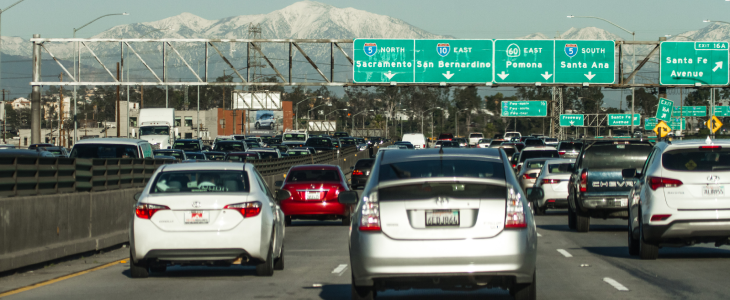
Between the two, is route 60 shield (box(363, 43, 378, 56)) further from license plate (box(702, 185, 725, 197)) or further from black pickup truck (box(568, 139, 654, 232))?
license plate (box(702, 185, 725, 197))

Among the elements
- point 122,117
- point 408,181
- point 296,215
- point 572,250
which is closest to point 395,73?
point 296,215

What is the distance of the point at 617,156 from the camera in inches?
713

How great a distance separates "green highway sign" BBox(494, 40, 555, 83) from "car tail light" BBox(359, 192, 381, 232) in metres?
35.4

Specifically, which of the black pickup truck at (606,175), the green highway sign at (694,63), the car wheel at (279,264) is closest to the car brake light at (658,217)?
the car wheel at (279,264)

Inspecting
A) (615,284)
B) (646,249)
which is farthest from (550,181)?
(615,284)

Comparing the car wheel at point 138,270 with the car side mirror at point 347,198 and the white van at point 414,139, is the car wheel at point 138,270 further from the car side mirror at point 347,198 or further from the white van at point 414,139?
the white van at point 414,139

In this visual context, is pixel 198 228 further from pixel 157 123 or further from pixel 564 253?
pixel 157 123

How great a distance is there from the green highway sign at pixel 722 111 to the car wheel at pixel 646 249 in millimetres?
119739

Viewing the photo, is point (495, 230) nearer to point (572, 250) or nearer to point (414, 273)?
point (414, 273)

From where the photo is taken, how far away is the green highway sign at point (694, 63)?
42250 mm

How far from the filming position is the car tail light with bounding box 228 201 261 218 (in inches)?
425

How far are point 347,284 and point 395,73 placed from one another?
3188 centimetres

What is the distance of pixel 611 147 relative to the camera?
59.5 feet

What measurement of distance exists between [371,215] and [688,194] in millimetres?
6177
